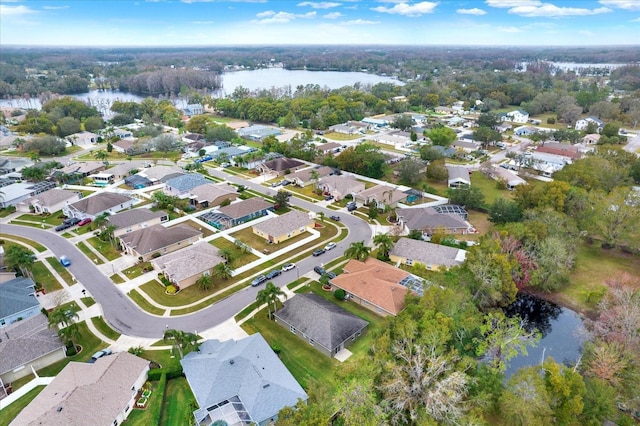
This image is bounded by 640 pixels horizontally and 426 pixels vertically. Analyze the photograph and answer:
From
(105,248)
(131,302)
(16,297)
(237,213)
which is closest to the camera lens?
(16,297)

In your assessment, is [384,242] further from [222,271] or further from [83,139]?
[83,139]

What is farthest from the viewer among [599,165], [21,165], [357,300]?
[21,165]

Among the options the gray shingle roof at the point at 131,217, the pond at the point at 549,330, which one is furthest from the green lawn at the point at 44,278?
the pond at the point at 549,330

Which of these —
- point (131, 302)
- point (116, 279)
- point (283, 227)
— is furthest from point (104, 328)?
point (283, 227)

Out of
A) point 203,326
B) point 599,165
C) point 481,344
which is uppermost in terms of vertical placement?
point 599,165

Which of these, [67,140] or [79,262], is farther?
[67,140]

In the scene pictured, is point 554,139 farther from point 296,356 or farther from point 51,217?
point 51,217

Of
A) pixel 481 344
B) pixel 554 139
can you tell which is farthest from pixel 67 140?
pixel 554 139
